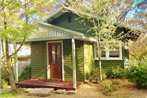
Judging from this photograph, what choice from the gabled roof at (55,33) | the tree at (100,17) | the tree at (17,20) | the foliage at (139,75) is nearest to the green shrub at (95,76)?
the tree at (100,17)

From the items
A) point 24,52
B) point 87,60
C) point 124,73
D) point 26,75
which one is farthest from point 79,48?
point 24,52

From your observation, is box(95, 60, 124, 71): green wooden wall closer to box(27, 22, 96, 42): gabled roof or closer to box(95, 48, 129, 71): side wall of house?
box(95, 48, 129, 71): side wall of house

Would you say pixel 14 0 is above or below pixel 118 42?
above

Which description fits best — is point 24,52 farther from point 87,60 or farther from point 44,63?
point 87,60

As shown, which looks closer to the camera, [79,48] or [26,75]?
[79,48]

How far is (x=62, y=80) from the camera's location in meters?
15.6

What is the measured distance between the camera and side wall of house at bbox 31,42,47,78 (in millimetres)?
16234

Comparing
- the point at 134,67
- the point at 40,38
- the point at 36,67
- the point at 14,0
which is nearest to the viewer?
the point at 14,0

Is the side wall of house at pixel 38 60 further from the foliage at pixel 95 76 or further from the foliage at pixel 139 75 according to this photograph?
the foliage at pixel 139 75

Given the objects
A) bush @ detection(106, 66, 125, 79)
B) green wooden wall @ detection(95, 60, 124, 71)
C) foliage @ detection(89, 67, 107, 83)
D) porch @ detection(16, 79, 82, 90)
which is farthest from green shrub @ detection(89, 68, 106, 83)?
porch @ detection(16, 79, 82, 90)

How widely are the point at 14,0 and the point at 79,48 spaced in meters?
5.51

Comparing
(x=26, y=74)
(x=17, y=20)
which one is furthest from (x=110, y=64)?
(x=17, y=20)

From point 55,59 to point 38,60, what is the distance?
1.31 metres

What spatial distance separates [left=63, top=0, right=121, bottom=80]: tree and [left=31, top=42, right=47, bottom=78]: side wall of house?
3439mm
